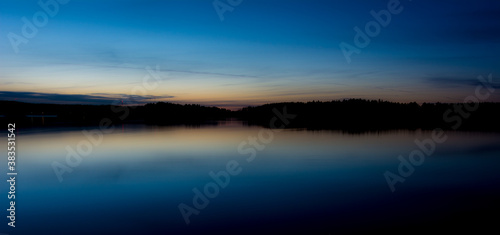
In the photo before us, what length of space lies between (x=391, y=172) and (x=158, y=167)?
9.94 m

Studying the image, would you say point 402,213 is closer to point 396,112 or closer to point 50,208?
point 50,208

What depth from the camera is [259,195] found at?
10656 millimetres

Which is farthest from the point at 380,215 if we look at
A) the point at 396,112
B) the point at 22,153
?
the point at 396,112

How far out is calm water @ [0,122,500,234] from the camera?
793cm

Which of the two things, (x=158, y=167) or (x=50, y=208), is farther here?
(x=158, y=167)

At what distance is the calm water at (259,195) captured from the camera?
793 cm

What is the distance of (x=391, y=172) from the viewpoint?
14648 millimetres
